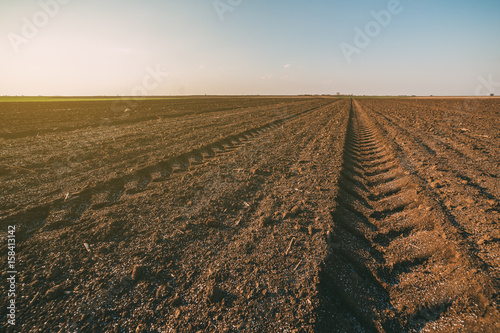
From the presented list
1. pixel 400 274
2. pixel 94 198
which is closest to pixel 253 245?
pixel 400 274

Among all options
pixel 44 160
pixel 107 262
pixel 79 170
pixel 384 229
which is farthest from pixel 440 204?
pixel 44 160

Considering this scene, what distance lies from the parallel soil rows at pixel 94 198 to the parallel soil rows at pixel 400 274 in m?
4.62

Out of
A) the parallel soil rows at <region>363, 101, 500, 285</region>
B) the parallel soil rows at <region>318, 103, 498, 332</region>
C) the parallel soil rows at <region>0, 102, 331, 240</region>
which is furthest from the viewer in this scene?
the parallel soil rows at <region>0, 102, 331, 240</region>

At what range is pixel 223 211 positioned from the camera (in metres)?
4.43

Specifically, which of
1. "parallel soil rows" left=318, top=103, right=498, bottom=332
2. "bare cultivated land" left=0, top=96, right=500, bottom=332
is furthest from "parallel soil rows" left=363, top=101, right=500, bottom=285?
"parallel soil rows" left=318, top=103, right=498, bottom=332

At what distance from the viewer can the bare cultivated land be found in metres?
2.34

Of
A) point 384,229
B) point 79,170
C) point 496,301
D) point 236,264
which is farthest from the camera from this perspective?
point 79,170

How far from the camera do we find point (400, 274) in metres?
2.92

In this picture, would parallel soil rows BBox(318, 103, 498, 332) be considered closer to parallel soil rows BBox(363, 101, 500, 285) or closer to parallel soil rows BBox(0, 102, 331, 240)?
parallel soil rows BBox(363, 101, 500, 285)

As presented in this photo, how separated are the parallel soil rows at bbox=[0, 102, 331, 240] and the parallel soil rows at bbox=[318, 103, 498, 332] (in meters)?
4.62

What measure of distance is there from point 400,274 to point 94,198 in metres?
5.97

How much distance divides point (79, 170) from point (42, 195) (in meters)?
1.67

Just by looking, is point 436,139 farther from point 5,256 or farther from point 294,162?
point 5,256

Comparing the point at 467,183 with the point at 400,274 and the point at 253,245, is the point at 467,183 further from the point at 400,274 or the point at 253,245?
the point at 253,245
